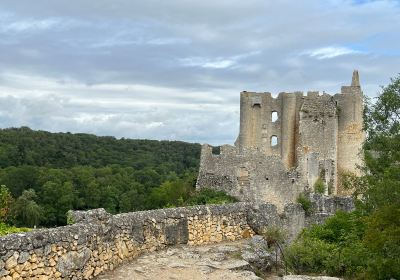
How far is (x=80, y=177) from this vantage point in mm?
69000

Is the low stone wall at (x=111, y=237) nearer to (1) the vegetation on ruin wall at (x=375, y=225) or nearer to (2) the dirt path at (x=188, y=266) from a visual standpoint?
(2) the dirt path at (x=188, y=266)

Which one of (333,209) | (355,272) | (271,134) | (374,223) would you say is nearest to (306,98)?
(271,134)

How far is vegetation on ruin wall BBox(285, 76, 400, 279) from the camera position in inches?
500

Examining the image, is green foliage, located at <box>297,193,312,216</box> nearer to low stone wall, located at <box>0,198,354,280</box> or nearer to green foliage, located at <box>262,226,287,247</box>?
low stone wall, located at <box>0,198,354,280</box>

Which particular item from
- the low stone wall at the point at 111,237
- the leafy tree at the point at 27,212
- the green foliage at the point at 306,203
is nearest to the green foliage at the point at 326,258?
the low stone wall at the point at 111,237

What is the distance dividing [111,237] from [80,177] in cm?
5828

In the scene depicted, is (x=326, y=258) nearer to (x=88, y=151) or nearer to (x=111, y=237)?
(x=111, y=237)

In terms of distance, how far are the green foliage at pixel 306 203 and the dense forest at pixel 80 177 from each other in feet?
12.4

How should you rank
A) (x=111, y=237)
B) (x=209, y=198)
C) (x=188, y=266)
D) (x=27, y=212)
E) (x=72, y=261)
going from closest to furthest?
(x=72, y=261), (x=111, y=237), (x=188, y=266), (x=209, y=198), (x=27, y=212)

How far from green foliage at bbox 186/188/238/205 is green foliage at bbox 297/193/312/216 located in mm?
3349

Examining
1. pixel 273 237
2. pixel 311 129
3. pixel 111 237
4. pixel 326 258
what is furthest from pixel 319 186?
pixel 111 237

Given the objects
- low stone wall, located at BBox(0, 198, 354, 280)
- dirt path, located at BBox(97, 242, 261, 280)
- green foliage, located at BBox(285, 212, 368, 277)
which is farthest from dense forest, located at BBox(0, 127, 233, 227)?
dirt path, located at BBox(97, 242, 261, 280)

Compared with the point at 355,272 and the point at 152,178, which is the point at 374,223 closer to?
the point at 355,272

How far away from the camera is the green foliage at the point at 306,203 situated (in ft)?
89.4
